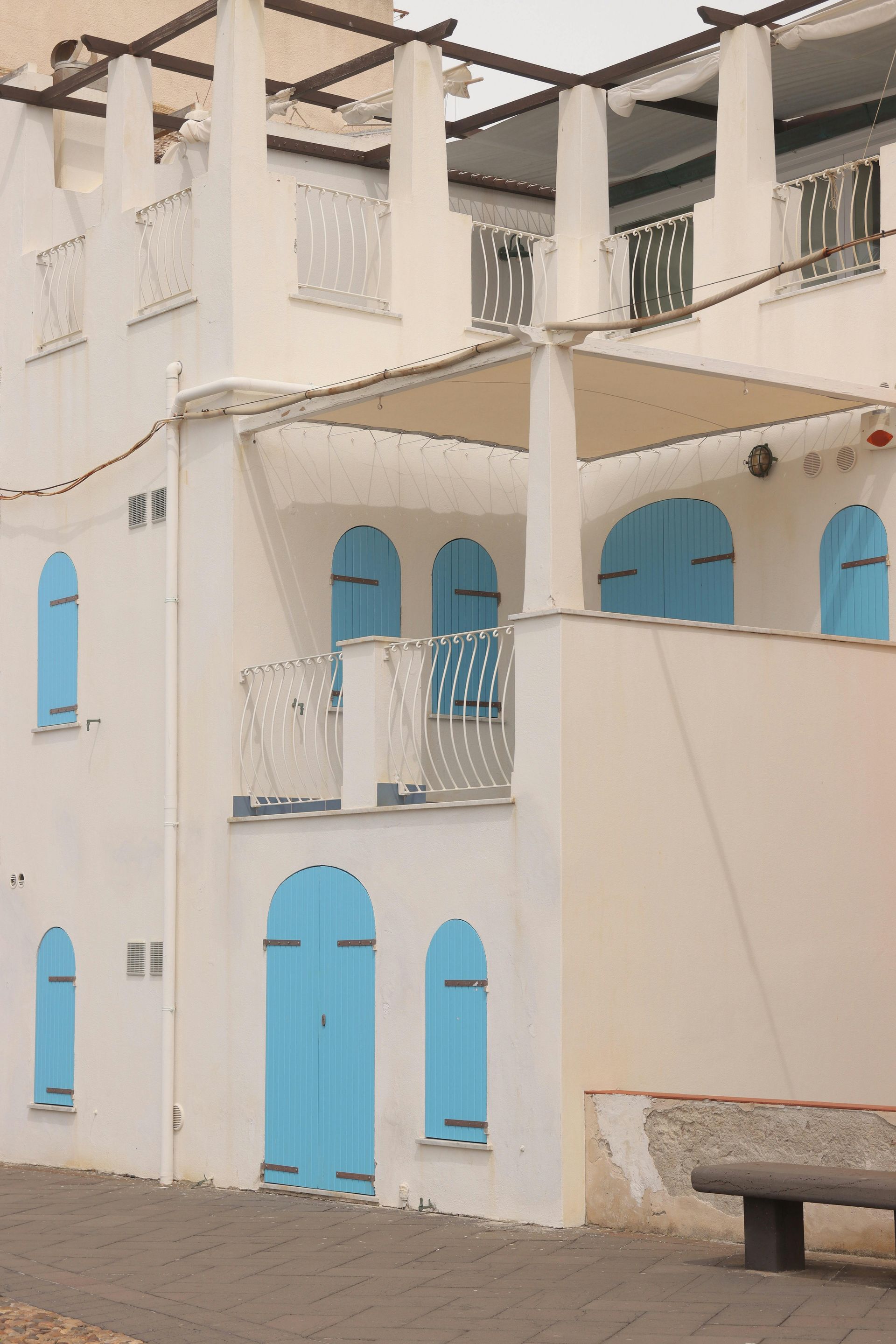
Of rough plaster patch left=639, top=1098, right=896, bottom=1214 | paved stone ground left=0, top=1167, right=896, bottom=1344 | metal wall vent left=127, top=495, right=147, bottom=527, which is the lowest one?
paved stone ground left=0, top=1167, right=896, bottom=1344

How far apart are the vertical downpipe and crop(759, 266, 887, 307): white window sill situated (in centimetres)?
499

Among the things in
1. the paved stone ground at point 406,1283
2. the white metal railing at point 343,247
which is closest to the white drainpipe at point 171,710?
the white metal railing at point 343,247

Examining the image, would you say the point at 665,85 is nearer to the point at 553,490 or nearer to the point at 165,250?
the point at 165,250

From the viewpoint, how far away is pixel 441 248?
16.0m

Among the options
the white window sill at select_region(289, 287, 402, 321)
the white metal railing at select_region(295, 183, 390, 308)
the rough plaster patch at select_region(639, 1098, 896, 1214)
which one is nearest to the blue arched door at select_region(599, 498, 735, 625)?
the white window sill at select_region(289, 287, 402, 321)

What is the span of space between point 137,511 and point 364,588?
2133mm

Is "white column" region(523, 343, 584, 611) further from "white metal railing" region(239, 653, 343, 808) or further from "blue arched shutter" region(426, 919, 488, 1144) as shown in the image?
"white metal railing" region(239, 653, 343, 808)

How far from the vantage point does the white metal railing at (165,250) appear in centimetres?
1534

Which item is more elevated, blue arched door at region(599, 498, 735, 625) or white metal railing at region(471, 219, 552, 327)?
white metal railing at region(471, 219, 552, 327)

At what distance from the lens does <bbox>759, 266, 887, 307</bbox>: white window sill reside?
14.2 meters

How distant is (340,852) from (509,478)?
15.2 feet

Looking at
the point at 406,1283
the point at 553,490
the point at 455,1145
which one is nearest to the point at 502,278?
the point at 553,490

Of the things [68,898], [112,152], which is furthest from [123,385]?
[68,898]

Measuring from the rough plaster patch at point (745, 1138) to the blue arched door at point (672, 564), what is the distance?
510 cm
